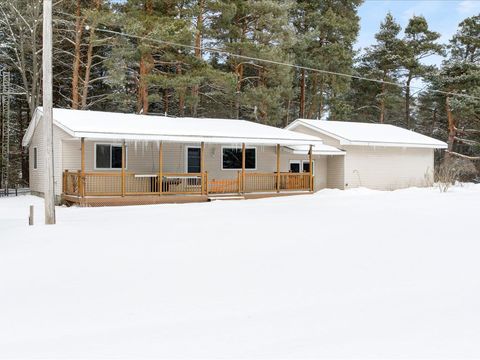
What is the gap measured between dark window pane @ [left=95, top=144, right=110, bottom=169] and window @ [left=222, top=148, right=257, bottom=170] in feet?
18.3

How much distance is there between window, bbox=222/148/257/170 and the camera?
22500mm

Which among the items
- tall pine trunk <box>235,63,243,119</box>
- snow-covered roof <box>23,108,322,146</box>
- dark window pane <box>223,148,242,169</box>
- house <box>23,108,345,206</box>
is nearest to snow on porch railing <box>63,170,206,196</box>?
house <box>23,108,345,206</box>

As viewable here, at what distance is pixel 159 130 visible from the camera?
63.4 feet

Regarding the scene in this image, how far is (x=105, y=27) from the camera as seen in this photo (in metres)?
27.8

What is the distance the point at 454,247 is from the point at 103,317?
22.0 feet

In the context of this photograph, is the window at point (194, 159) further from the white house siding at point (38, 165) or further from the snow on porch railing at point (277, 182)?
the white house siding at point (38, 165)

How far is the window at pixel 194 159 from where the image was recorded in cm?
2134

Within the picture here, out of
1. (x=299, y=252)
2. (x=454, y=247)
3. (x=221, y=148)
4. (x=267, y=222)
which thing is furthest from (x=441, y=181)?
(x=299, y=252)

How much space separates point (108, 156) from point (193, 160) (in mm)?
3903

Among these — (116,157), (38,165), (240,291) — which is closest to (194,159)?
(116,157)

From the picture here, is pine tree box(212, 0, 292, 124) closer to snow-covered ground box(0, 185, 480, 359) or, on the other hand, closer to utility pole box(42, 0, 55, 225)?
utility pole box(42, 0, 55, 225)

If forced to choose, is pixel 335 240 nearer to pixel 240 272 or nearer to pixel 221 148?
pixel 240 272

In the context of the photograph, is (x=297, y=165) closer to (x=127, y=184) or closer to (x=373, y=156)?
(x=373, y=156)

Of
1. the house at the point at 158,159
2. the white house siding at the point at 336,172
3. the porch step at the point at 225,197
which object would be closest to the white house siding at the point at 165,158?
the house at the point at 158,159
